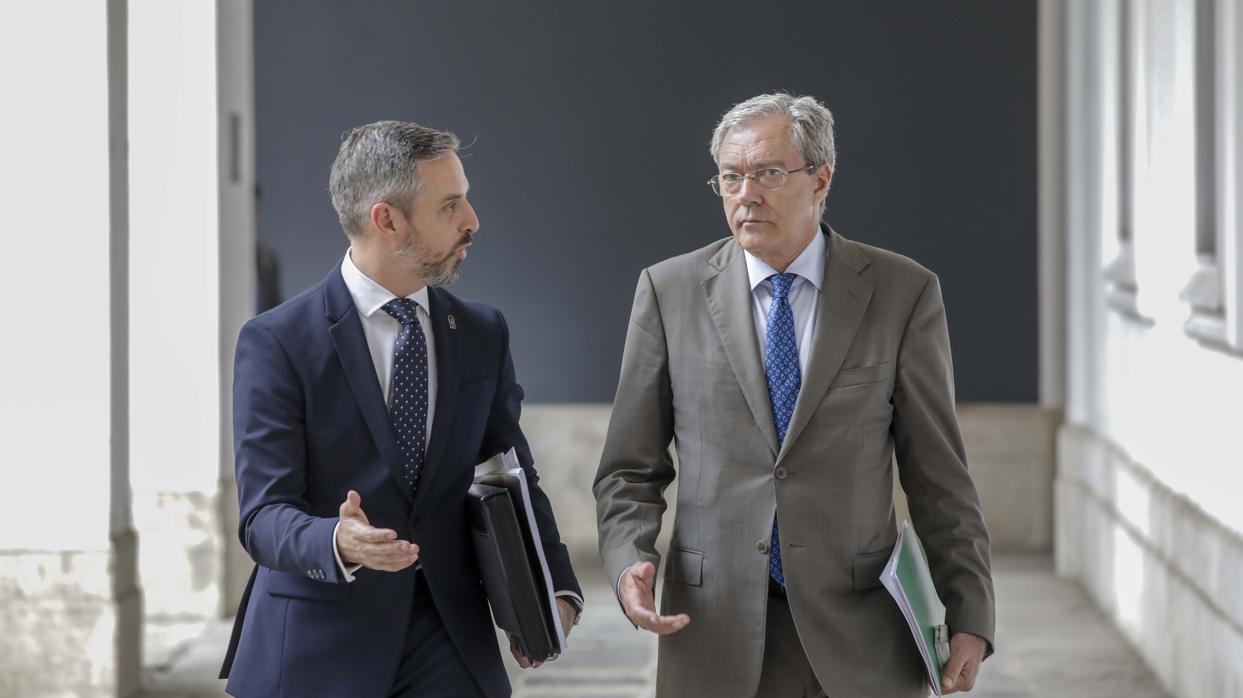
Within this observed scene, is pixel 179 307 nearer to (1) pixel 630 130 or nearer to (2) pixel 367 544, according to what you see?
(1) pixel 630 130

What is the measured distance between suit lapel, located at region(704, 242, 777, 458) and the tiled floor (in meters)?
3.22

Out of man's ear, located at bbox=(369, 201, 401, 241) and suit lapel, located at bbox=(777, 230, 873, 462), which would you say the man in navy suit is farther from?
suit lapel, located at bbox=(777, 230, 873, 462)

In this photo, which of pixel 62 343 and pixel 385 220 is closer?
pixel 385 220

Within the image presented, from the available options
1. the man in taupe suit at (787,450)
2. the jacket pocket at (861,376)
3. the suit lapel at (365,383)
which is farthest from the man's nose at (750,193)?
the suit lapel at (365,383)

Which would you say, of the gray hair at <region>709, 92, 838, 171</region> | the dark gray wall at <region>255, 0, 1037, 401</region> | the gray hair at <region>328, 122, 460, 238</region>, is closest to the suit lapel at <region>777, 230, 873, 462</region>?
the gray hair at <region>709, 92, 838, 171</region>

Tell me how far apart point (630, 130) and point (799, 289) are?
5.89 m

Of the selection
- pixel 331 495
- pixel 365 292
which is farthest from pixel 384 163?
pixel 331 495

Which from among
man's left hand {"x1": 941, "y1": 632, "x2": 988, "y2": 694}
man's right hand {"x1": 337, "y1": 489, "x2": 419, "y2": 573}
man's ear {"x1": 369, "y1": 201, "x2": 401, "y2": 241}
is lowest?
man's left hand {"x1": 941, "y1": 632, "x2": 988, "y2": 694}

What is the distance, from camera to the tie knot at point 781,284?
2.85 metres

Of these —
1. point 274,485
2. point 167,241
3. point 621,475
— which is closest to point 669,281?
point 621,475

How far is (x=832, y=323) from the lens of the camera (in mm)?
2803

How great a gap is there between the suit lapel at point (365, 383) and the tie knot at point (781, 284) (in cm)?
68

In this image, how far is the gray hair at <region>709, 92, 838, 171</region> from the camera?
110 inches

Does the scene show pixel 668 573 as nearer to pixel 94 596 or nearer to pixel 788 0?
pixel 94 596
